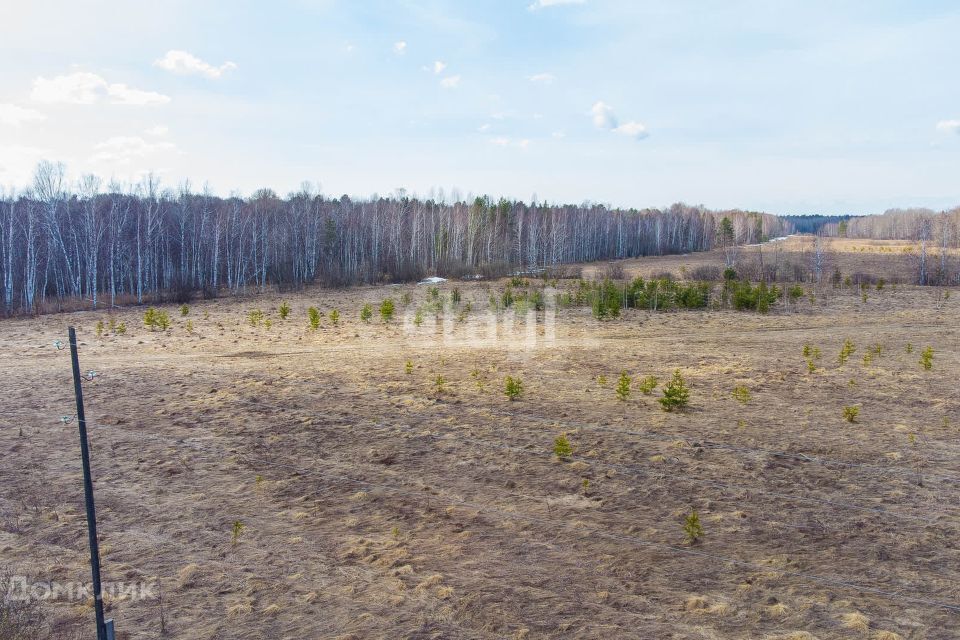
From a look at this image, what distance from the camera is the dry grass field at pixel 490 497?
218 inches

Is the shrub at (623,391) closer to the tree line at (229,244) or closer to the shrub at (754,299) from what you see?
the shrub at (754,299)

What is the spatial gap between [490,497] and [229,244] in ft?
131

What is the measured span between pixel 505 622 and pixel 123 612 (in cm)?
342

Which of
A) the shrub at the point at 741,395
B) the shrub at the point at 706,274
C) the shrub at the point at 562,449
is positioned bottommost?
the shrub at the point at 562,449

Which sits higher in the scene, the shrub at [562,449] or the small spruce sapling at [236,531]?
the shrub at [562,449]

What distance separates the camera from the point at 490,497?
7.94 m

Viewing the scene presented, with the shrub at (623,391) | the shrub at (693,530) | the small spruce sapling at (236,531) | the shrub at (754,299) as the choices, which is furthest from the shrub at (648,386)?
the shrub at (754,299)

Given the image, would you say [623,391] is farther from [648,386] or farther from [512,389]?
[512,389]

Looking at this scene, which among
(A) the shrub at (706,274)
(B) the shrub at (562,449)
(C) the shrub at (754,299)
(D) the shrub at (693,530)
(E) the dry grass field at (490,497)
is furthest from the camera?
(A) the shrub at (706,274)

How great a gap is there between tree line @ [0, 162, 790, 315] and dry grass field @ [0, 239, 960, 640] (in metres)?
22.0

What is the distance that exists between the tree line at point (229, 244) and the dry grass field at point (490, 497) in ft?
72.2

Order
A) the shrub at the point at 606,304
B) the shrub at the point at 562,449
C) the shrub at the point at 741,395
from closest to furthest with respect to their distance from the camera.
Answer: the shrub at the point at 562,449 < the shrub at the point at 741,395 < the shrub at the point at 606,304

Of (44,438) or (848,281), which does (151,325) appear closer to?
(44,438)

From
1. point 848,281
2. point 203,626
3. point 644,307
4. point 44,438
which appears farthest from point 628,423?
point 848,281
